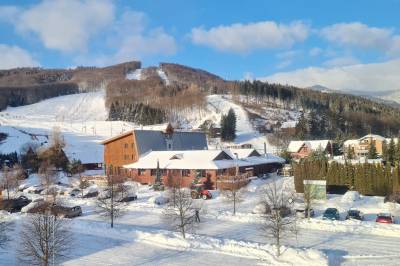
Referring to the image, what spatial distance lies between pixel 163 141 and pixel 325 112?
89596 mm

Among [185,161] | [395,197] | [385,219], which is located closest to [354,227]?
[385,219]

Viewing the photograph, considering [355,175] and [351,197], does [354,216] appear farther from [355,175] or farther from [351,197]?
[355,175]

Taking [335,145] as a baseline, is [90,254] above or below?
below

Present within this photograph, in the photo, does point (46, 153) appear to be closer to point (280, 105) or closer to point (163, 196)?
point (163, 196)

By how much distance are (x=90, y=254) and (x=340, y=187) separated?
29183 mm

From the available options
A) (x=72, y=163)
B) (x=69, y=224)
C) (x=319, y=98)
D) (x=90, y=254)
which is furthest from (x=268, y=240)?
(x=319, y=98)

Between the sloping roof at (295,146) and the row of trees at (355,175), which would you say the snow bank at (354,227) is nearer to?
the row of trees at (355,175)

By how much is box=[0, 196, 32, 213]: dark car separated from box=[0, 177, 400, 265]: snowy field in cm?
549

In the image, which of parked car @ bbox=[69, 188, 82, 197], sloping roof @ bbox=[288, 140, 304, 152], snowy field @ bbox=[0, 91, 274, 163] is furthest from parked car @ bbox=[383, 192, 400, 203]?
sloping roof @ bbox=[288, 140, 304, 152]

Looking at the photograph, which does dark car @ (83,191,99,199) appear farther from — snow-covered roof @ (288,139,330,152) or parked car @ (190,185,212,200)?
snow-covered roof @ (288,139,330,152)

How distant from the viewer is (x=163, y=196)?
4459cm

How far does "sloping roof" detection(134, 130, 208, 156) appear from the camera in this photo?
65562mm

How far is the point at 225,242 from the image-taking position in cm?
2642

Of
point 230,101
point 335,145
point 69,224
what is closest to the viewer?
point 69,224
